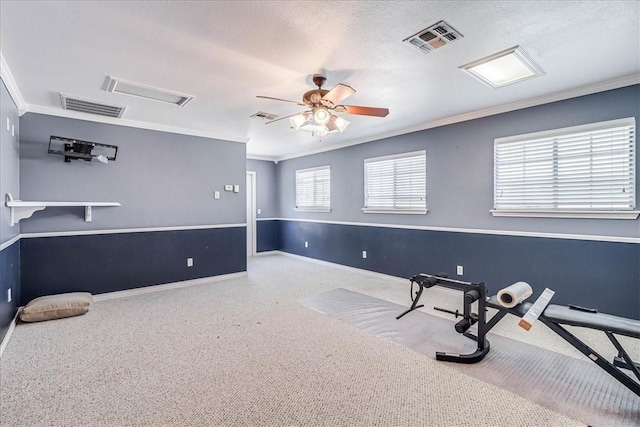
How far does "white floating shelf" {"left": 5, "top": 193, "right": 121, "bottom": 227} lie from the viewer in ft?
9.61

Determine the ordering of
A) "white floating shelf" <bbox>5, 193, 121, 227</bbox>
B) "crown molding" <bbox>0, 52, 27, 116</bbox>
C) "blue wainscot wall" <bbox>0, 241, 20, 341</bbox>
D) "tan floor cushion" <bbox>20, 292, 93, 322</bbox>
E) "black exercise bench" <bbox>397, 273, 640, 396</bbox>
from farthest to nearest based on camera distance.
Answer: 1. "tan floor cushion" <bbox>20, 292, 93, 322</bbox>
2. "white floating shelf" <bbox>5, 193, 121, 227</bbox>
3. "blue wainscot wall" <bbox>0, 241, 20, 341</bbox>
4. "crown molding" <bbox>0, 52, 27, 116</bbox>
5. "black exercise bench" <bbox>397, 273, 640, 396</bbox>

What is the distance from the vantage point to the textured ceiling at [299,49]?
1.92 metres

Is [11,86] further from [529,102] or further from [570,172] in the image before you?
[570,172]

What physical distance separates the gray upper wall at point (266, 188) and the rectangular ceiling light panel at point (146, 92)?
384 centimetres

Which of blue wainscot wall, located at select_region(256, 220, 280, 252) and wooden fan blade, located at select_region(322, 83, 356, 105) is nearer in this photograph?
wooden fan blade, located at select_region(322, 83, 356, 105)

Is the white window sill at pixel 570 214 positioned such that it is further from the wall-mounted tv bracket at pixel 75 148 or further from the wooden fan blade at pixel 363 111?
the wall-mounted tv bracket at pixel 75 148

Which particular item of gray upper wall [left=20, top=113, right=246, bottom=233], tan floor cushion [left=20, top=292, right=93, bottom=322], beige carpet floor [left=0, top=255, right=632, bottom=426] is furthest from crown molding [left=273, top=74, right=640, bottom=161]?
tan floor cushion [left=20, top=292, right=93, bottom=322]

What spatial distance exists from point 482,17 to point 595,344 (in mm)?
2943

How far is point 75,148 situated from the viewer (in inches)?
151

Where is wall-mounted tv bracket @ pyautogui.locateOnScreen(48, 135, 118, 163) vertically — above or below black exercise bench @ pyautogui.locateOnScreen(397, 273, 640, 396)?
above

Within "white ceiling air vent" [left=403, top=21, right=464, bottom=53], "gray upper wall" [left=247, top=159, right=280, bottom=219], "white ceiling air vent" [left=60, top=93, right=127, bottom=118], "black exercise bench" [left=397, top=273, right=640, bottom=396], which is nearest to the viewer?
"black exercise bench" [left=397, top=273, right=640, bottom=396]

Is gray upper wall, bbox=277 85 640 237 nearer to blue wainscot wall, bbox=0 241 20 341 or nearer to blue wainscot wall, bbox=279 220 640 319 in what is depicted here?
blue wainscot wall, bbox=279 220 640 319

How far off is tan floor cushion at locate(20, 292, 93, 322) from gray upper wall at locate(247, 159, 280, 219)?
170 inches

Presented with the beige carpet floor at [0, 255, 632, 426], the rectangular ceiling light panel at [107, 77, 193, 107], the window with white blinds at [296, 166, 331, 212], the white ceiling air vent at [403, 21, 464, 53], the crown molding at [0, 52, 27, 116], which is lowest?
the beige carpet floor at [0, 255, 632, 426]
